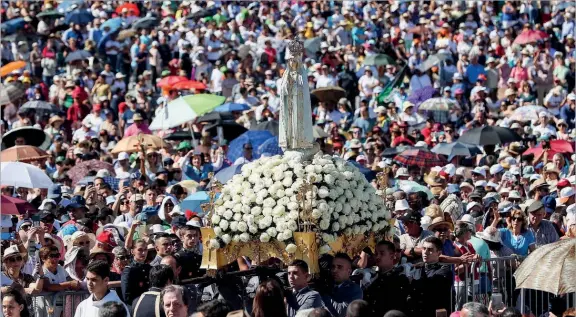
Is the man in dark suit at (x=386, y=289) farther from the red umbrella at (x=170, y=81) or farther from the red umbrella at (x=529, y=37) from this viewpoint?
the red umbrella at (x=529, y=37)

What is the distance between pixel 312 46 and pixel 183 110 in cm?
996

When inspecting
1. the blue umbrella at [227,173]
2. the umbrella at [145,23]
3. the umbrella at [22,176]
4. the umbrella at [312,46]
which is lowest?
the blue umbrella at [227,173]

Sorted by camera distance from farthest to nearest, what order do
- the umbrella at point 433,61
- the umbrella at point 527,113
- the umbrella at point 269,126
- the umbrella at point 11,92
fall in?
1. the umbrella at point 433,61
2. the umbrella at point 11,92
3. the umbrella at point 527,113
4. the umbrella at point 269,126

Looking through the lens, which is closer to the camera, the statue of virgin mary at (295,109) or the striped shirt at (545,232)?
the statue of virgin mary at (295,109)

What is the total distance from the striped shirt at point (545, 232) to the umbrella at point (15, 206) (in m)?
6.04

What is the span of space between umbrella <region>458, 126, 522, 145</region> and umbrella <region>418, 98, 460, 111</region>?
3.56 meters

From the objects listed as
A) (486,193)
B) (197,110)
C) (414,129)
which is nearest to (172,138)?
(197,110)

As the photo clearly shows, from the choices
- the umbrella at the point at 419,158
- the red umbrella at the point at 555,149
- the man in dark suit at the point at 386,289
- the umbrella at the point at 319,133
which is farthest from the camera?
the umbrella at the point at 319,133

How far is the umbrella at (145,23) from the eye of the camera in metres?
39.8

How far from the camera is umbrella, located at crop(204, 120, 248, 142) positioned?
28.8 m

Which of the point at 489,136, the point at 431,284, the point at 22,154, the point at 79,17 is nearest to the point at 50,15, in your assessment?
the point at 79,17

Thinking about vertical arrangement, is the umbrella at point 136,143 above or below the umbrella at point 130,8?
below

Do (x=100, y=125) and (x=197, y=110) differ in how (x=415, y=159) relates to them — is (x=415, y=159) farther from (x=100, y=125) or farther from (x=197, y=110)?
(x=100, y=125)

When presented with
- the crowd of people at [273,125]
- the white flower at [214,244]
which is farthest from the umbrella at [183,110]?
the white flower at [214,244]
